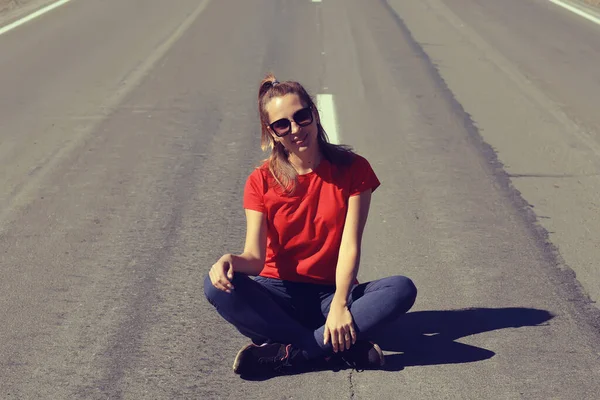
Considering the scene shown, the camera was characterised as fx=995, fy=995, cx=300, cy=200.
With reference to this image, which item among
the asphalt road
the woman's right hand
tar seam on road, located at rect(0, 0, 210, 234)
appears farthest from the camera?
tar seam on road, located at rect(0, 0, 210, 234)

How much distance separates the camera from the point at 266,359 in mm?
4844

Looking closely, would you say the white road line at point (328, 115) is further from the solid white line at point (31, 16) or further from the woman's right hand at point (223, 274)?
the solid white line at point (31, 16)

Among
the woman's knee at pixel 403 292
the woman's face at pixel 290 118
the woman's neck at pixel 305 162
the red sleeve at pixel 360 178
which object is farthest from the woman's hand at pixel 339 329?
the woman's face at pixel 290 118

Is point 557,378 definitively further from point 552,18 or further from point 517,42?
point 552,18

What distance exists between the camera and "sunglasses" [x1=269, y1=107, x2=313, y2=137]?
485cm

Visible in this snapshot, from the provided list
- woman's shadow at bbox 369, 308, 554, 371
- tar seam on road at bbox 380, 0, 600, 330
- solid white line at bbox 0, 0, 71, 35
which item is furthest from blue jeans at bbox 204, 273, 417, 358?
solid white line at bbox 0, 0, 71, 35

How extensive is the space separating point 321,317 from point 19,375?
1.53m

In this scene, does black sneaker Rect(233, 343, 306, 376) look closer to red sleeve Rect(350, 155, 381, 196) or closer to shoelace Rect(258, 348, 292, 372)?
shoelace Rect(258, 348, 292, 372)

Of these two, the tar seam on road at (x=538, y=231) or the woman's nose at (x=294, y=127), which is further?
the tar seam on road at (x=538, y=231)

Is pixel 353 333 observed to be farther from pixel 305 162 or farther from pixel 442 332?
pixel 305 162

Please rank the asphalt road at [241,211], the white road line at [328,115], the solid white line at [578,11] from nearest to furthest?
the asphalt road at [241,211] → the white road line at [328,115] → the solid white line at [578,11]

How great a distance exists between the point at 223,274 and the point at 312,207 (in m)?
0.64

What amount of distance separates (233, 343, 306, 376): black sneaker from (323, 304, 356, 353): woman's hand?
0.68ft

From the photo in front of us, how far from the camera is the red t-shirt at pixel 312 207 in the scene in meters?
5.06
